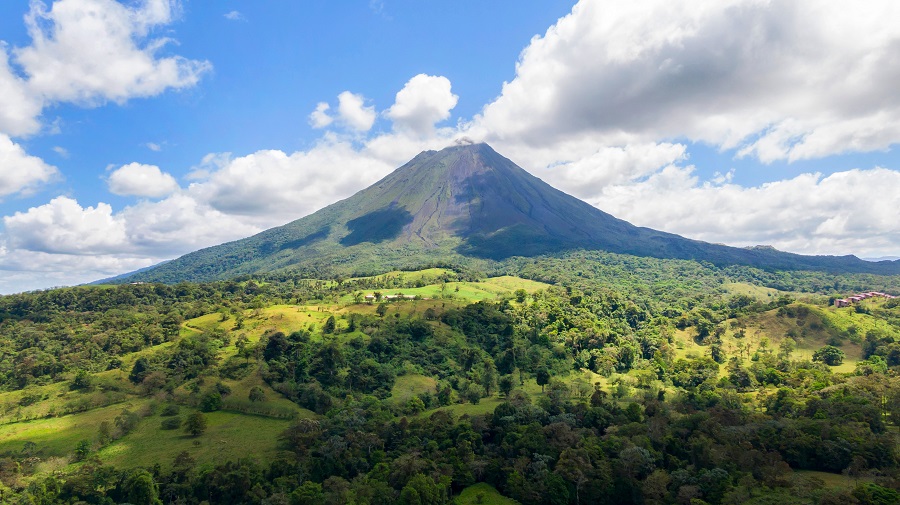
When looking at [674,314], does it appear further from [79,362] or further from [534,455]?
[79,362]

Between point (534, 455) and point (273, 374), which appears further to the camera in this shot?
point (273, 374)

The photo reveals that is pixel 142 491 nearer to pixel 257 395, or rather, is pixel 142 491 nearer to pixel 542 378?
pixel 257 395

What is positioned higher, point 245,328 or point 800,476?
point 245,328

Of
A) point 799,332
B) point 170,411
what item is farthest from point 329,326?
point 799,332

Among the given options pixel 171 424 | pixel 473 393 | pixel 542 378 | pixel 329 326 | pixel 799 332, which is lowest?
pixel 171 424

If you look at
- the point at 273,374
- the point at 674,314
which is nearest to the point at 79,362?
the point at 273,374

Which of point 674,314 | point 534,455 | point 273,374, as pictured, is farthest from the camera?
point 674,314

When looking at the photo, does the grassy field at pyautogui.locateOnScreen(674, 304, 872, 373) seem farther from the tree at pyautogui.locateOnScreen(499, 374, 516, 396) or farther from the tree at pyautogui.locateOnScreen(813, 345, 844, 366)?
the tree at pyautogui.locateOnScreen(499, 374, 516, 396)

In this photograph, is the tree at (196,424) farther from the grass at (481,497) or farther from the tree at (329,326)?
the grass at (481,497)
